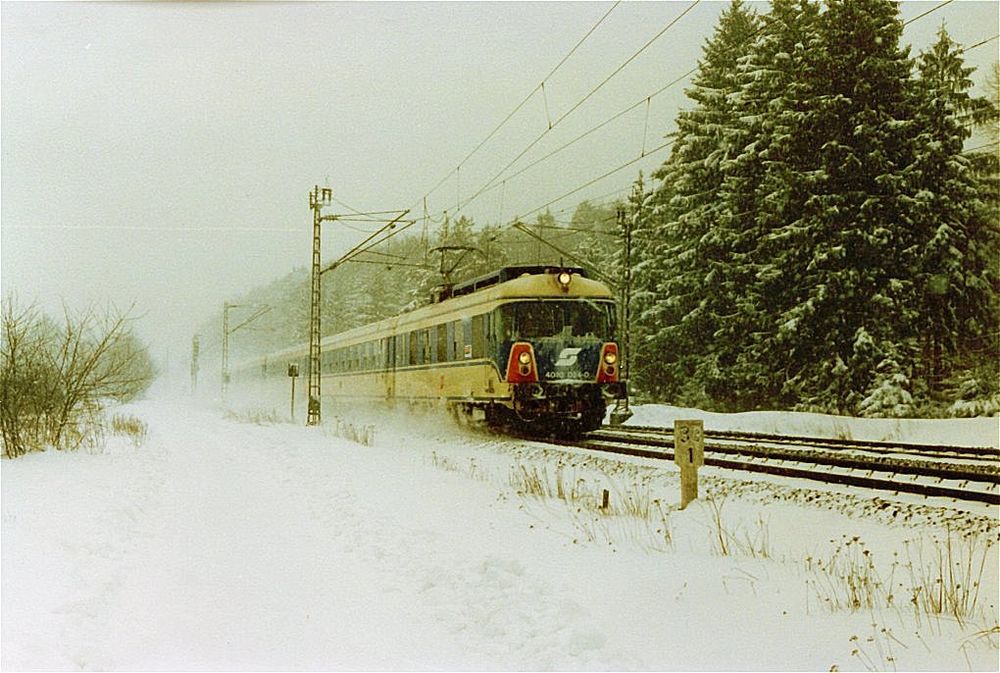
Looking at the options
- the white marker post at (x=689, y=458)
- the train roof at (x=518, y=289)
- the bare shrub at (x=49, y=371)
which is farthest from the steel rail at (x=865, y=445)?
the bare shrub at (x=49, y=371)

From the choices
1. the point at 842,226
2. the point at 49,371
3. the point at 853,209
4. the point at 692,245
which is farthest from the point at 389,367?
the point at 853,209

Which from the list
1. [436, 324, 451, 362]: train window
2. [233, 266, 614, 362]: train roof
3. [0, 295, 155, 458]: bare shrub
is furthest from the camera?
[436, 324, 451, 362]: train window

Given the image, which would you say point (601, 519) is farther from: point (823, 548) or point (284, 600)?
point (284, 600)

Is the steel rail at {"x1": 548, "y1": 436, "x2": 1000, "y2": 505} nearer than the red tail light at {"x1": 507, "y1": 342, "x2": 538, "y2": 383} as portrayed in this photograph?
Yes

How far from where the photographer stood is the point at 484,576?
251 inches

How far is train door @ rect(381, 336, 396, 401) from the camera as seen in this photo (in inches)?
890

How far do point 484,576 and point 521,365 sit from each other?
9.04 meters

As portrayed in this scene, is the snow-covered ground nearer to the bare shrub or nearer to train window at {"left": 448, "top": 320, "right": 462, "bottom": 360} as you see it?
the bare shrub

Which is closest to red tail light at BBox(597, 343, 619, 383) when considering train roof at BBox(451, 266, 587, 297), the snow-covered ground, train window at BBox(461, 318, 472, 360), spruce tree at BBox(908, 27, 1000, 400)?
train roof at BBox(451, 266, 587, 297)

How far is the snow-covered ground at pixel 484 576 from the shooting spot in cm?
489

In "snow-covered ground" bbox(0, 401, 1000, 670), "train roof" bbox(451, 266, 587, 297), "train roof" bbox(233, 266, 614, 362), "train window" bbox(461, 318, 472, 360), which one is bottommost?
"snow-covered ground" bbox(0, 401, 1000, 670)

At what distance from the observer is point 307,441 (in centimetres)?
1755

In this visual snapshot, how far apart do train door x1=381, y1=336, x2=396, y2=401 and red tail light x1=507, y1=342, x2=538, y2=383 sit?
7816mm

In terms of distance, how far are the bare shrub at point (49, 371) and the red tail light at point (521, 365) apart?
23.9 feet
